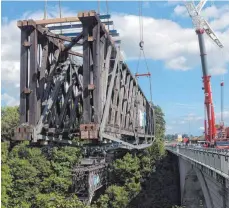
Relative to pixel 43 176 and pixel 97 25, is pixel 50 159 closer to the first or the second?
pixel 43 176

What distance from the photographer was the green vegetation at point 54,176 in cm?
4728

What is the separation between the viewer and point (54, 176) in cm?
5200

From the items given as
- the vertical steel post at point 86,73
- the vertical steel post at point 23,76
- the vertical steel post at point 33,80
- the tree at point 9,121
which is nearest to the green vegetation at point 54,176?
the tree at point 9,121

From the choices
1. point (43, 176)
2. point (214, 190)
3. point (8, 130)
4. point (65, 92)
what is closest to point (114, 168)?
point (43, 176)

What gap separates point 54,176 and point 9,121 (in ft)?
83.9

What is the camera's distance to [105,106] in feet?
46.6

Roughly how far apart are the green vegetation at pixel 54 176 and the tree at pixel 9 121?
13.2 metres

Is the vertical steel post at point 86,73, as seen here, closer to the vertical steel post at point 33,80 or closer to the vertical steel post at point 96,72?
the vertical steel post at point 96,72

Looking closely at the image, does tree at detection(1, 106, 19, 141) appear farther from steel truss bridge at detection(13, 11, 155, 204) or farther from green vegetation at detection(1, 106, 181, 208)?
steel truss bridge at detection(13, 11, 155, 204)

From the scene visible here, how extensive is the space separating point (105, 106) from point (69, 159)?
41.5 meters

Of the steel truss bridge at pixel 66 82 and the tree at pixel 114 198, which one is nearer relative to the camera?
the steel truss bridge at pixel 66 82

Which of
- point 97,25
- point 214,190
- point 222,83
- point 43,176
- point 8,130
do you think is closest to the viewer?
point 97,25

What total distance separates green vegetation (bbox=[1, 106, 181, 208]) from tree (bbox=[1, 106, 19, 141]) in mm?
13250

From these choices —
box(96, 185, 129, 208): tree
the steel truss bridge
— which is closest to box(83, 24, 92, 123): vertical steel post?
the steel truss bridge
